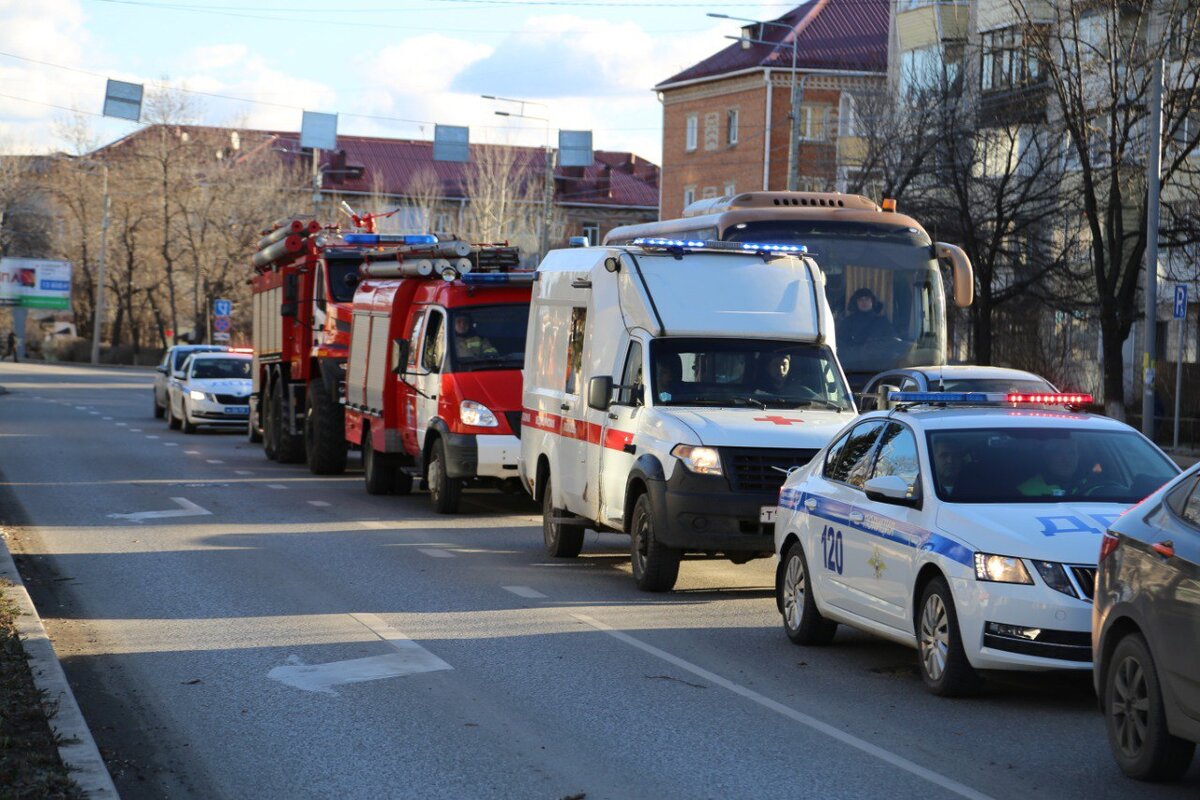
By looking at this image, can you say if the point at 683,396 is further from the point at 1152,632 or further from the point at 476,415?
the point at 1152,632

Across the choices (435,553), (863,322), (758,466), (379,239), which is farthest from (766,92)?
(758,466)

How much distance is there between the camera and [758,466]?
502 inches

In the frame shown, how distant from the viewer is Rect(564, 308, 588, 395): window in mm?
14930

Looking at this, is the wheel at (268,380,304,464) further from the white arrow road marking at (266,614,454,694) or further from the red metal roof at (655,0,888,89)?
the red metal roof at (655,0,888,89)

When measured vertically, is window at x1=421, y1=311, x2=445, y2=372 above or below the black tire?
above

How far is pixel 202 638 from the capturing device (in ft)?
35.6

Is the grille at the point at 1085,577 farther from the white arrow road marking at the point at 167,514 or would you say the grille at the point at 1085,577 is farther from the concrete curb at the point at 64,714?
the white arrow road marking at the point at 167,514

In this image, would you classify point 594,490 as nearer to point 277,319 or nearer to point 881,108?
point 277,319

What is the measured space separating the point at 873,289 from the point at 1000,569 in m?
12.6

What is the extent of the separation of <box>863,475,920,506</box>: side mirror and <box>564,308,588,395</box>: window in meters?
5.64

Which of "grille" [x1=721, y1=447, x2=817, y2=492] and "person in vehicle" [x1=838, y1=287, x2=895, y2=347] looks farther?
"person in vehicle" [x1=838, y1=287, x2=895, y2=347]

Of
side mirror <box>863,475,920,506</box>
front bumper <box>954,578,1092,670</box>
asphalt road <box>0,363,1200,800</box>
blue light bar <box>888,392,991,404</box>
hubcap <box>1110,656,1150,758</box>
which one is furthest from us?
blue light bar <box>888,392,991,404</box>

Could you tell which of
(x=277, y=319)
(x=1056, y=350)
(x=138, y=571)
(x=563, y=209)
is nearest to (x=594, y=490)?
(x=138, y=571)

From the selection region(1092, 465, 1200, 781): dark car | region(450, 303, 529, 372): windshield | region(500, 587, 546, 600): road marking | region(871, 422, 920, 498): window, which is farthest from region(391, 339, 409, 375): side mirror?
region(1092, 465, 1200, 781): dark car
